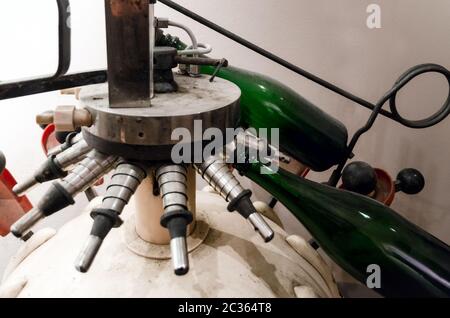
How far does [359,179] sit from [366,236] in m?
0.15

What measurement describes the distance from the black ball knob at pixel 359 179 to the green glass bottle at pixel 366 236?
99mm

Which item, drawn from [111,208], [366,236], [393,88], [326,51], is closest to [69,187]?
[111,208]

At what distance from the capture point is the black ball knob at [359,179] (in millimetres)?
636

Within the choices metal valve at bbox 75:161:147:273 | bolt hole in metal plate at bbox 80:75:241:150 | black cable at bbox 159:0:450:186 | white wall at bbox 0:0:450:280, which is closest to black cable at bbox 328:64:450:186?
black cable at bbox 159:0:450:186

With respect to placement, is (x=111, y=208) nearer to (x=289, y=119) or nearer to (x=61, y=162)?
(x=61, y=162)

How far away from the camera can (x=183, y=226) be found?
0.34 meters

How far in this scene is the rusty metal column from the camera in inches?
14.5

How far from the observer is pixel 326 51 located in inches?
34.1

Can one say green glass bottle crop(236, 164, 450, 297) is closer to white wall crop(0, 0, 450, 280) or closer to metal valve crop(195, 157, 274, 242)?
metal valve crop(195, 157, 274, 242)

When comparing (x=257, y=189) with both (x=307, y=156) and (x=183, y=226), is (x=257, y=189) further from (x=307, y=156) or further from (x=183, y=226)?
(x=183, y=226)

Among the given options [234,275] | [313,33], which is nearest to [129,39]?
[234,275]

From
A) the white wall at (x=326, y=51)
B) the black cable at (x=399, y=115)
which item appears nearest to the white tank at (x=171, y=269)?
the black cable at (x=399, y=115)

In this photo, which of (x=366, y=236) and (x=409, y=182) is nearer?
(x=366, y=236)

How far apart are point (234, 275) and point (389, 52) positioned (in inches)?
25.1
